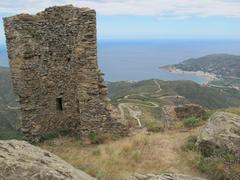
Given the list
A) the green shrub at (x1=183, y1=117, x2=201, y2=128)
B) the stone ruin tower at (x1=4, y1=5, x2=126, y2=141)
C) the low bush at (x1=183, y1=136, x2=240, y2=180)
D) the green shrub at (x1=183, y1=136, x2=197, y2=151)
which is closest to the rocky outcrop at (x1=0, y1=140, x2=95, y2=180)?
the low bush at (x1=183, y1=136, x2=240, y2=180)

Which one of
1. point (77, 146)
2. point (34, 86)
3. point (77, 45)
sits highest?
point (77, 45)

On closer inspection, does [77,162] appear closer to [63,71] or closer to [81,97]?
[81,97]

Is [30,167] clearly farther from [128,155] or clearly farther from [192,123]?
[192,123]

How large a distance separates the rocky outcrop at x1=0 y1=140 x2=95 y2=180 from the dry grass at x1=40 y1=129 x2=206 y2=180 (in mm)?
2408

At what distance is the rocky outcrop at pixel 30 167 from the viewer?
632cm

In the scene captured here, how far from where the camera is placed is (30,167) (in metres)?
6.48

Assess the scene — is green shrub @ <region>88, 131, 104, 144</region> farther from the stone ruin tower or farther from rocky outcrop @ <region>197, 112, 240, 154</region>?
rocky outcrop @ <region>197, 112, 240, 154</region>

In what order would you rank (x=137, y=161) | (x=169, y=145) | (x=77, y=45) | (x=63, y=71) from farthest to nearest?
(x=63, y=71), (x=77, y=45), (x=169, y=145), (x=137, y=161)

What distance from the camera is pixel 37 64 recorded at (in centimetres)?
1512

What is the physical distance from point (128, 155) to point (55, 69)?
5.44 metres

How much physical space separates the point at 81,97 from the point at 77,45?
2.03 meters

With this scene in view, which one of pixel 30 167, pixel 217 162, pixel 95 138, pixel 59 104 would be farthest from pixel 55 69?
pixel 30 167

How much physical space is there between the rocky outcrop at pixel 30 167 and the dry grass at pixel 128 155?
7.90ft

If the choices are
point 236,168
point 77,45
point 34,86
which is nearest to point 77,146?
point 34,86
